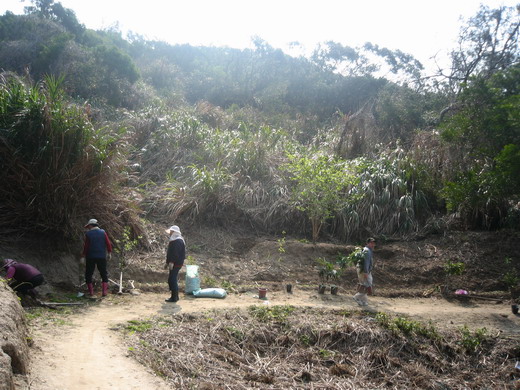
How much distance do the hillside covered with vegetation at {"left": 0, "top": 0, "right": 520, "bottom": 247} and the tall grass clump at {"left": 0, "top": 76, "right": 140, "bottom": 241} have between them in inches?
1.1

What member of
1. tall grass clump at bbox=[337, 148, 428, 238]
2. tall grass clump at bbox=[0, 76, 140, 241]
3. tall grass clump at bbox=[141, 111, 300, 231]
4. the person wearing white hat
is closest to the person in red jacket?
tall grass clump at bbox=[0, 76, 140, 241]

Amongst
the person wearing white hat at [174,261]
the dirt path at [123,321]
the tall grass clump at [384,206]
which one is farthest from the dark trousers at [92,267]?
the tall grass clump at [384,206]

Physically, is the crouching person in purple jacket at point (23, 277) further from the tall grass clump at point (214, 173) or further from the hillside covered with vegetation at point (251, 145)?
the tall grass clump at point (214, 173)

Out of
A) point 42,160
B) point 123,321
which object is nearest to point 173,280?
point 123,321

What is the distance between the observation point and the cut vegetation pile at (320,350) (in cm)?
668

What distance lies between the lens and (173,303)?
8.84m

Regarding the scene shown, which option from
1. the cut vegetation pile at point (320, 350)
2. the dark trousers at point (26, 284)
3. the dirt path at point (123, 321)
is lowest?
the cut vegetation pile at point (320, 350)

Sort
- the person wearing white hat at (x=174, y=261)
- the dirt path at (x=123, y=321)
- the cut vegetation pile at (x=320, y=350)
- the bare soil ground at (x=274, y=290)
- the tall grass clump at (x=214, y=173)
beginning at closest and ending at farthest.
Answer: the dirt path at (x=123, y=321)
the bare soil ground at (x=274, y=290)
the cut vegetation pile at (x=320, y=350)
the person wearing white hat at (x=174, y=261)
the tall grass clump at (x=214, y=173)

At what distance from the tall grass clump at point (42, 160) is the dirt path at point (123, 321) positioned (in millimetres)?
2195

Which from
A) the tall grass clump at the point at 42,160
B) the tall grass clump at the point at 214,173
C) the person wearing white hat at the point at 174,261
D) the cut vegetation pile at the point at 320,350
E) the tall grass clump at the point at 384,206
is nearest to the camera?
the cut vegetation pile at the point at 320,350

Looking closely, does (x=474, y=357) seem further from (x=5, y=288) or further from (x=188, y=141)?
(x=188, y=141)

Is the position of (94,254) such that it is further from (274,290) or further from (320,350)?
(320,350)

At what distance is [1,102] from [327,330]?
24.5ft

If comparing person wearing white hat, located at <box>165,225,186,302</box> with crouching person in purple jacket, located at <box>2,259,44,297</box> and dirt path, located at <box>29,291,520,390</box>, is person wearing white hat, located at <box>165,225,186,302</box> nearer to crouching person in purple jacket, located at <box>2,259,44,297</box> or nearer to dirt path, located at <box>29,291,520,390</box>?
dirt path, located at <box>29,291,520,390</box>
